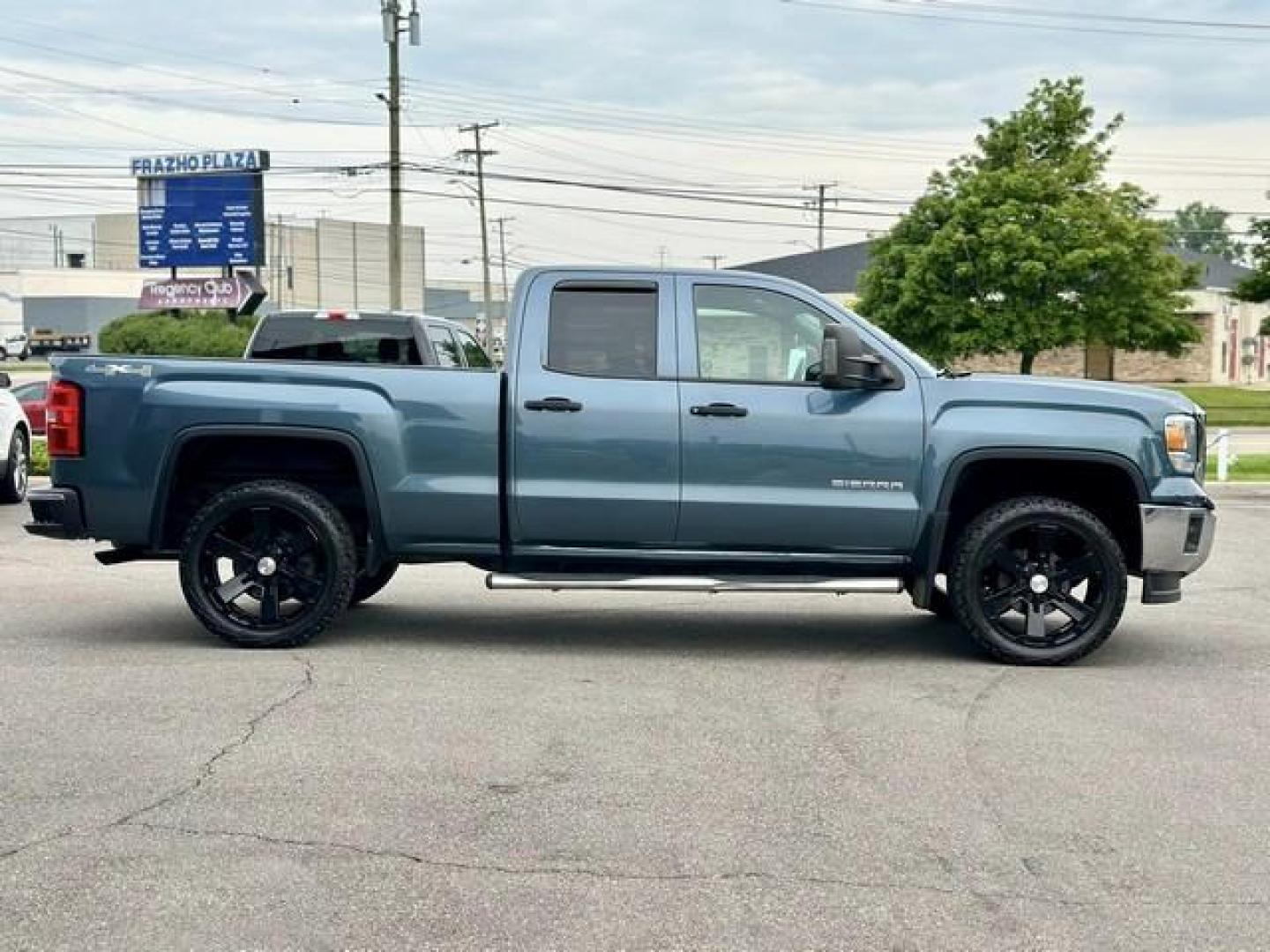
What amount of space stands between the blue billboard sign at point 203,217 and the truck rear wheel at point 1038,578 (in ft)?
117

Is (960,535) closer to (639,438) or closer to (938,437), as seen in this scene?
(938,437)

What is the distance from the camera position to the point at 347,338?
1294 cm

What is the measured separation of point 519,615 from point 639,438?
2.10 m

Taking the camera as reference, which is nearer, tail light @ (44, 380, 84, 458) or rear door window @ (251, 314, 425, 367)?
tail light @ (44, 380, 84, 458)

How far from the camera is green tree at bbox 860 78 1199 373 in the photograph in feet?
120

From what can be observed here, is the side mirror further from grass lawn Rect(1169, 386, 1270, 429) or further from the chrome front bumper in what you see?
grass lawn Rect(1169, 386, 1270, 429)

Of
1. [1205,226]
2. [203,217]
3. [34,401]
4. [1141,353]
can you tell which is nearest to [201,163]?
[203,217]

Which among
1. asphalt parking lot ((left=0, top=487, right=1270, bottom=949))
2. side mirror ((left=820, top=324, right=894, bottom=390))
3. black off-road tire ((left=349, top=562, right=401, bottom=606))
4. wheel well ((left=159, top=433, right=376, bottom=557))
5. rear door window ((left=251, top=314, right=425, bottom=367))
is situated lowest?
asphalt parking lot ((left=0, top=487, right=1270, bottom=949))

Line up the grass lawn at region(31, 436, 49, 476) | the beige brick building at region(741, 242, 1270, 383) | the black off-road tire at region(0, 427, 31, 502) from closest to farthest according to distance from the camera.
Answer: the black off-road tire at region(0, 427, 31, 502) < the grass lawn at region(31, 436, 49, 476) < the beige brick building at region(741, 242, 1270, 383)

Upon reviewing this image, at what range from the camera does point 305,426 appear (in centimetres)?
798

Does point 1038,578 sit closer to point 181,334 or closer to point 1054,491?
point 1054,491

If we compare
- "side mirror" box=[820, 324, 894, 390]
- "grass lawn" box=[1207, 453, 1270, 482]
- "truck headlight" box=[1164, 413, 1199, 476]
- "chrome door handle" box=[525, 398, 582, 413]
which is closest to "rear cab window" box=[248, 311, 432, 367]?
"chrome door handle" box=[525, 398, 582, 413]

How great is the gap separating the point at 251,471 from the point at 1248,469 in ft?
61.8

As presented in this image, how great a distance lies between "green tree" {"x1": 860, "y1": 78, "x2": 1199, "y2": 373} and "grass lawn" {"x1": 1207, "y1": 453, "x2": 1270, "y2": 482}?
37.3 feet
